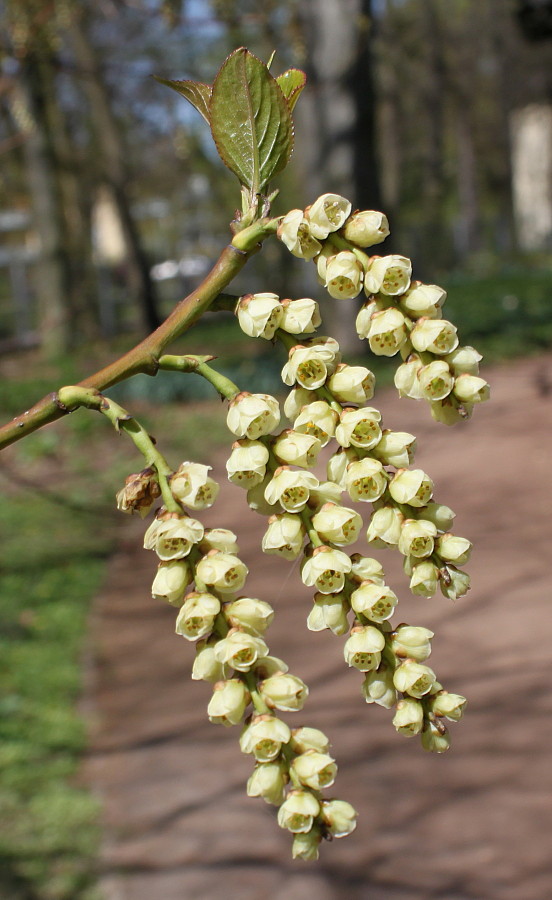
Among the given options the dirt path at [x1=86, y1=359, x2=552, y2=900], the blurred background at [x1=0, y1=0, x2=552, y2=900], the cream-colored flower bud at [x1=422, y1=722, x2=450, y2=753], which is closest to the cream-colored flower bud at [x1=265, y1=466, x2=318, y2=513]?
the cream-colored flower bud at [x1=422, y1=722, x2=450, y2=753]

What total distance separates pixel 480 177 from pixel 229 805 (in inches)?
1282

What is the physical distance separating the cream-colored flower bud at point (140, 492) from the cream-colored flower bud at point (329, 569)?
0.49 feet

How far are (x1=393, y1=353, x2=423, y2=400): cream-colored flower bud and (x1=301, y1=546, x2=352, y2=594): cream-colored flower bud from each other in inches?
5.5

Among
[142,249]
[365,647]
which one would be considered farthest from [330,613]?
[142,249]

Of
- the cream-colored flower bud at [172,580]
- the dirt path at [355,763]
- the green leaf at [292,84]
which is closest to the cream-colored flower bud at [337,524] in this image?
the cream-colored flower bud at [172,580]

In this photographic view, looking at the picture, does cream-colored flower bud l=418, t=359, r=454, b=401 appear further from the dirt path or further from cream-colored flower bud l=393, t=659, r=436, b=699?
the dirt path

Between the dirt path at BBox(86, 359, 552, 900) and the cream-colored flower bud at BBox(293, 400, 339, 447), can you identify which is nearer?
the cream-colored flower bud at BBox(293, 400, 339, 447)

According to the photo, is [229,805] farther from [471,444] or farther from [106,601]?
[471,444]

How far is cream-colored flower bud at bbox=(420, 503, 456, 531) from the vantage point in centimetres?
75

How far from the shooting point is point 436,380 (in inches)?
28.4

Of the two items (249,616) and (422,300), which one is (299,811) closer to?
(249,616)

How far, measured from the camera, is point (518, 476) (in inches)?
260

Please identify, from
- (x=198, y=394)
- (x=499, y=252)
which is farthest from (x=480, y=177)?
(x=198, y=394)

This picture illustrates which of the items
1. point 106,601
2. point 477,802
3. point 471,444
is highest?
point 471,444
